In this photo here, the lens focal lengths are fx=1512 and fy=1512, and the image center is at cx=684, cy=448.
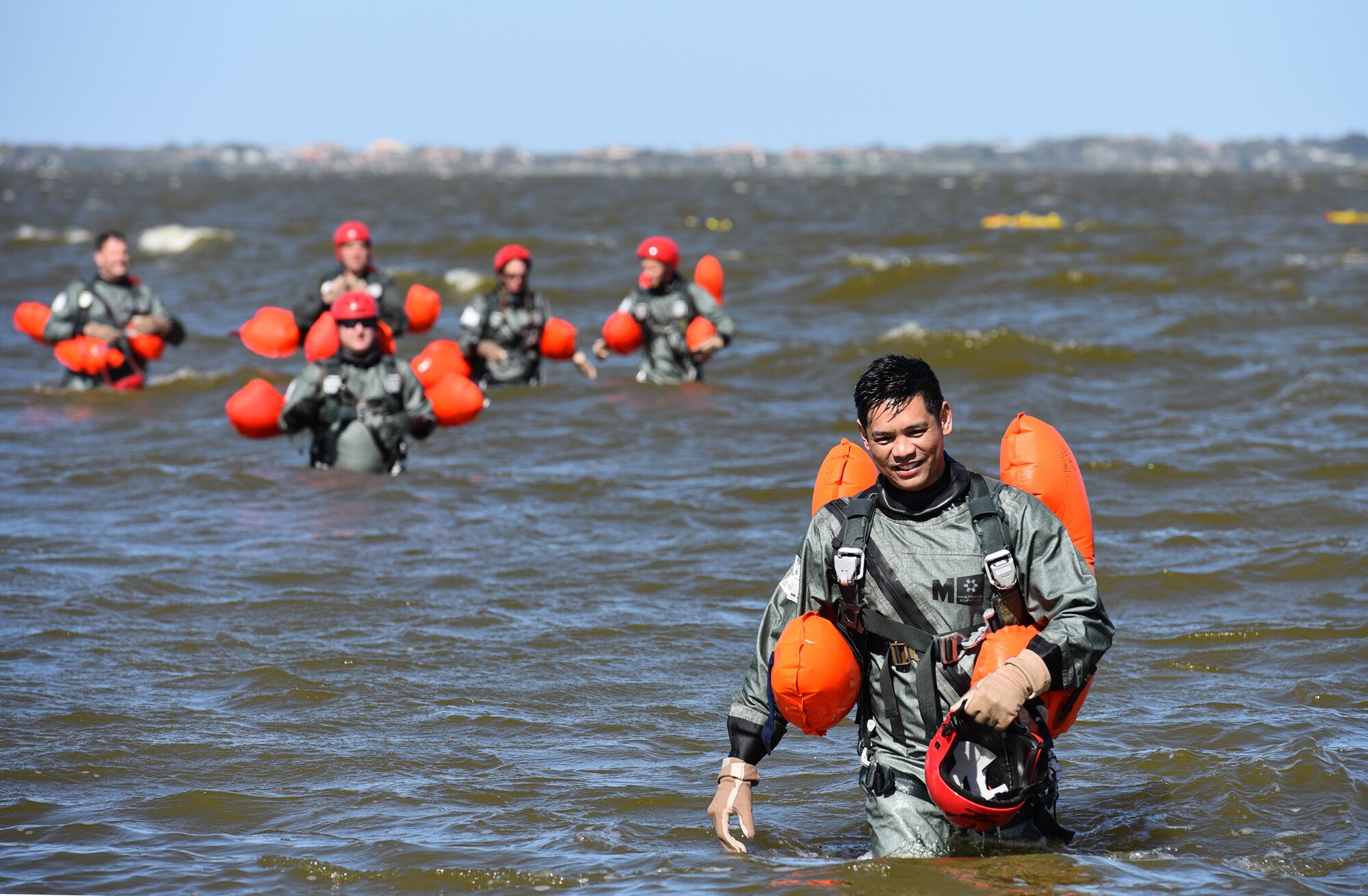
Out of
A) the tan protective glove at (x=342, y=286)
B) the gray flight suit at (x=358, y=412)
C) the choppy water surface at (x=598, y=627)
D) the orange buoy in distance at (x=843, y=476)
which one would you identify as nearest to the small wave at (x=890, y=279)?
the choppy water surface at (x=598, y=627)

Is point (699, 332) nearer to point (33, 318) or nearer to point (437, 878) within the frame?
point (33, 318)

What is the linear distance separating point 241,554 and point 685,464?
4161 mm

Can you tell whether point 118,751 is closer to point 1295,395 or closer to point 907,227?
point 1295,395

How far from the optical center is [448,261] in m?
35.1

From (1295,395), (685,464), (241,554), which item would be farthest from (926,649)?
(1295,395)

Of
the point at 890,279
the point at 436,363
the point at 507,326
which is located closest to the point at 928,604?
the point at 436,363

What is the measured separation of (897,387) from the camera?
13.6ft

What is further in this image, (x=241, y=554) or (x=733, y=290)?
(x=733, y=290)

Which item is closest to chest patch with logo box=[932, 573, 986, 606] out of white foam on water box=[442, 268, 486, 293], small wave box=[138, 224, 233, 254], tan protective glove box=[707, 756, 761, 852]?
tan protective glove box=[707, 756, 761, 852]

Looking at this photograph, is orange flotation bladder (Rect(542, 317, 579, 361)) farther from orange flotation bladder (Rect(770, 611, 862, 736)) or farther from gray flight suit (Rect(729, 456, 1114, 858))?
orange flotation bladder (Rect(770, 611, 862, 736))

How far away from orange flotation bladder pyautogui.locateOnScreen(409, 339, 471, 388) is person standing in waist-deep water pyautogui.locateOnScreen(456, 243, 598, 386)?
185cm

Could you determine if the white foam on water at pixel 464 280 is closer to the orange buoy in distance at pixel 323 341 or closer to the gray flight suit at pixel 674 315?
the gray flight suit at pixel 674 315

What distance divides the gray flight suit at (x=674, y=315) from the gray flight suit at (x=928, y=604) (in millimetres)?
9441

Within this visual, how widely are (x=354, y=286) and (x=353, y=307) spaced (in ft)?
6.15
